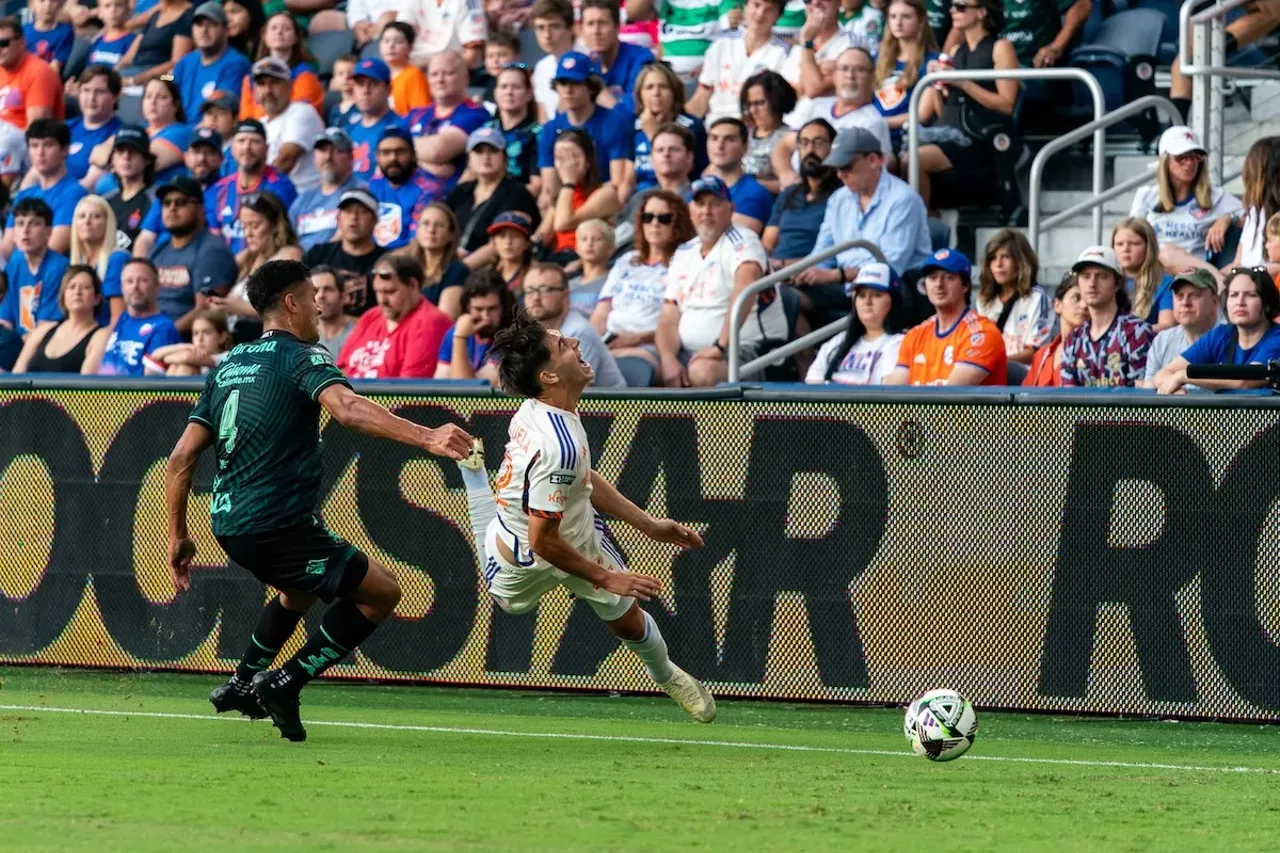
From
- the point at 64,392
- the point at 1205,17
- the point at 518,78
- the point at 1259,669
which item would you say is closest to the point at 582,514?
the point at 1259,669

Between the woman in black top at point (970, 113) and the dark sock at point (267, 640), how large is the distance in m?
7.09

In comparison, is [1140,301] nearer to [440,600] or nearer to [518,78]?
[440,600]

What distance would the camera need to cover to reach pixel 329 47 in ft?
65.0

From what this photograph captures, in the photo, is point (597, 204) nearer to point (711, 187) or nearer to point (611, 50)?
point (711, 187)

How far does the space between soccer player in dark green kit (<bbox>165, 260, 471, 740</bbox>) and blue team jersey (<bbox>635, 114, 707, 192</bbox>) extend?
6.80 metres

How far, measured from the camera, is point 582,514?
29.2ft

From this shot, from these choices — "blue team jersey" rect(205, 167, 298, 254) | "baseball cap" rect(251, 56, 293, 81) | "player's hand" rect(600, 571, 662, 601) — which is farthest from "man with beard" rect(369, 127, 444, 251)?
"player's hand" rect(600, 571, 662, 601)

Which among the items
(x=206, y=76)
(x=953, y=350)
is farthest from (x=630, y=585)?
(x=206, y=76)

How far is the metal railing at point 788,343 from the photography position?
1238cm

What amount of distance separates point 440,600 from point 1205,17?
6.21m

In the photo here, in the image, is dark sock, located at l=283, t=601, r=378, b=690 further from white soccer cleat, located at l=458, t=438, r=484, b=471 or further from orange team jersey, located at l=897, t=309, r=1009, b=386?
orange team jersey, located at l=897, t=309, r=1009, b=386

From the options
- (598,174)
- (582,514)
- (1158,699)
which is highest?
(598,174)

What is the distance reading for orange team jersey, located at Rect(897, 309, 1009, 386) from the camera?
11.8 m

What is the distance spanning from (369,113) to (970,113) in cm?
534
